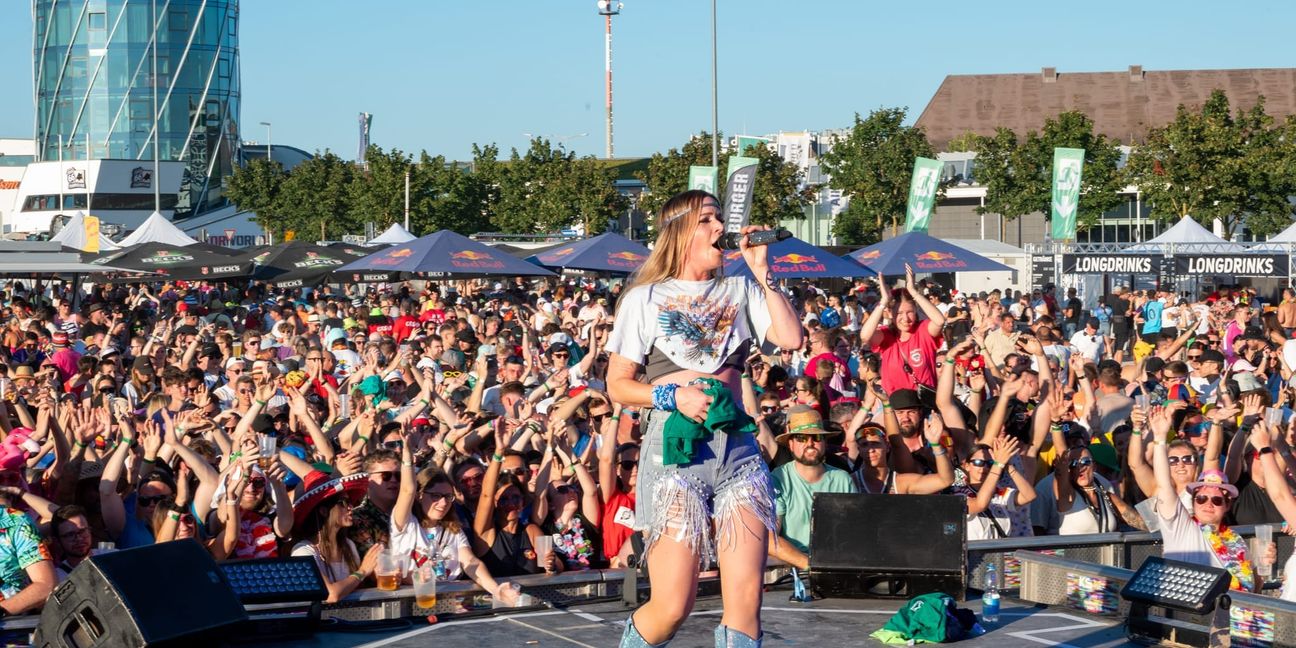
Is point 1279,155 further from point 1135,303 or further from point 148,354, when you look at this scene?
point 148,354

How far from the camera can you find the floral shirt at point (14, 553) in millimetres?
6703

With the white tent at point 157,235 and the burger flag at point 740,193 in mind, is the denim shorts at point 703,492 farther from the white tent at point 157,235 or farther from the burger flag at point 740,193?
the white tent at point 157,235

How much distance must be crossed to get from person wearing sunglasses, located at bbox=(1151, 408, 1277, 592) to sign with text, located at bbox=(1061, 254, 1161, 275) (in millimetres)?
20328

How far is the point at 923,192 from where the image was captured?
31781 mm

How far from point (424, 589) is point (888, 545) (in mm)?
2163

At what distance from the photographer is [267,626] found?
20.4 ft

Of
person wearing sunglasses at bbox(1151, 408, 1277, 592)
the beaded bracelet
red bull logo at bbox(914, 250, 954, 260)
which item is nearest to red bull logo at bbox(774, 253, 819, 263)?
red bull logo at bbox(914, 250, 954, 260)

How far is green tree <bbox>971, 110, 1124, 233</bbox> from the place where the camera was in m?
53.9

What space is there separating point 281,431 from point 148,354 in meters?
6.34

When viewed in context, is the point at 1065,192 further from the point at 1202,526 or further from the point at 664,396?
the point at 664,396

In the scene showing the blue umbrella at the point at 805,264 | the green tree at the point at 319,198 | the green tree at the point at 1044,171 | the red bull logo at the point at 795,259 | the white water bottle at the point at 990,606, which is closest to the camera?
the white water bottle at the point at 990,606

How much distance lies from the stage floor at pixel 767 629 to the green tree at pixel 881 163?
164 ft

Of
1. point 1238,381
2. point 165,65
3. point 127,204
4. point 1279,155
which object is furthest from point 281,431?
point 165,65

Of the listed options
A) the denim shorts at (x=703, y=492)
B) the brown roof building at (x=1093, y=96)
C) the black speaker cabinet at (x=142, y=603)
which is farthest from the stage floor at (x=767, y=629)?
the brown roof building at (x=1093, y=96)
